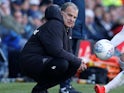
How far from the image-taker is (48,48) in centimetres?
810

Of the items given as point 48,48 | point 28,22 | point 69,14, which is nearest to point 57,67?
point 48,48

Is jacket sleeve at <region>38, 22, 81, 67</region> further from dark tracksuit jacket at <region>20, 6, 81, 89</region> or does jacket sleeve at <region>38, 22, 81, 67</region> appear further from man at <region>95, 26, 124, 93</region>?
man at <region>95, 26, 124, 93</region>

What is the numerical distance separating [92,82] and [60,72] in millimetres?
4563

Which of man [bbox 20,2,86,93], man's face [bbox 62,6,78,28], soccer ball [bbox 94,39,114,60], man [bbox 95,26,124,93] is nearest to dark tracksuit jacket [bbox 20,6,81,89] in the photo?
man [bbox 20,2,86,93]

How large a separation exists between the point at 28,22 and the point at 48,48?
767 cm

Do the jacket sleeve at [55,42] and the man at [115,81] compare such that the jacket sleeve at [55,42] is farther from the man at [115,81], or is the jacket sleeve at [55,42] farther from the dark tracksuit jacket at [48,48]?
the man at [115,81]

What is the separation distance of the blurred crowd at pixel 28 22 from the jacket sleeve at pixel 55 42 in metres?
4.05

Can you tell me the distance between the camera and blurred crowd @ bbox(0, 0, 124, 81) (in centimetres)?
1398

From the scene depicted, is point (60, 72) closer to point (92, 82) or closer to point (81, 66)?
point (81, 66)

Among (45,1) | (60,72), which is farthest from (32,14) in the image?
(60,72)

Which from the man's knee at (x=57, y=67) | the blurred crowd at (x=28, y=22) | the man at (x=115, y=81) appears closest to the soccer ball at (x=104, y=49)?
the man at (x=115, y=81)

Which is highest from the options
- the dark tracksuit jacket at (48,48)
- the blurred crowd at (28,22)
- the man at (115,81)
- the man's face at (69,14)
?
the man's face at (69,14)

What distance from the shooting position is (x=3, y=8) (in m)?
15.0

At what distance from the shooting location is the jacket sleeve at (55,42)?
8047mm
